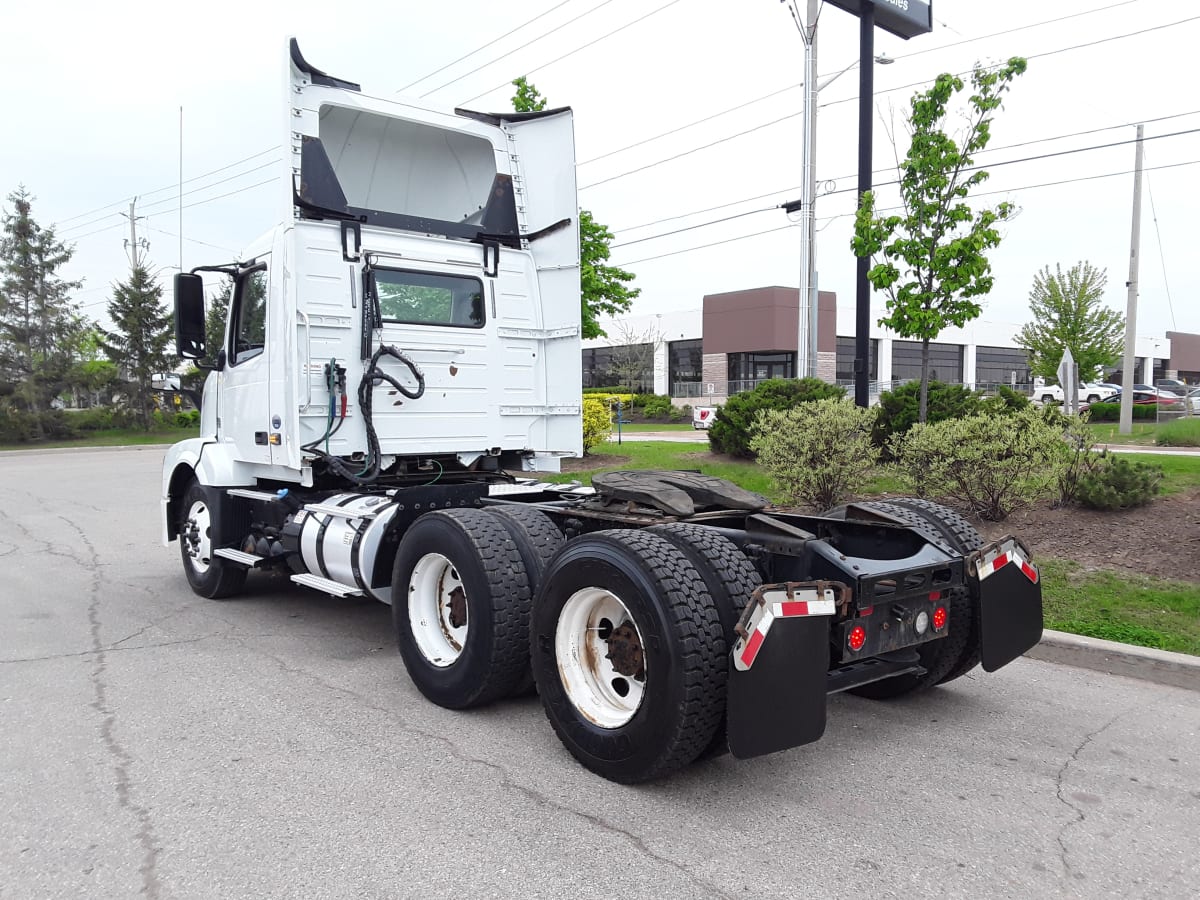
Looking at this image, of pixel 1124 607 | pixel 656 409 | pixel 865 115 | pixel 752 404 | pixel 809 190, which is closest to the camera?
pixel 1124 607

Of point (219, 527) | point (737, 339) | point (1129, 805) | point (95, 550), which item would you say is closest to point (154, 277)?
point (737, 339)

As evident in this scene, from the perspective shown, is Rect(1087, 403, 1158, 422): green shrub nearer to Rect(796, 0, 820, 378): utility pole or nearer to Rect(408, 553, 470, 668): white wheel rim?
Rect(796, 0, 820, 378): utility pole

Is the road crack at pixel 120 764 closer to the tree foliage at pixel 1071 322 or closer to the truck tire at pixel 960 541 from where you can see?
the truck tire at pixel 960 541

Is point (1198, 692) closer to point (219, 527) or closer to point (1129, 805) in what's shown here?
point (1129, 805)

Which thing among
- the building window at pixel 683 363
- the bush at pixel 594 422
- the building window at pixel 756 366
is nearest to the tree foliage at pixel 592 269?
the bush at pixel 594 422

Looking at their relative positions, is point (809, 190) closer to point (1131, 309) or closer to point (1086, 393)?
point (1131, 309)

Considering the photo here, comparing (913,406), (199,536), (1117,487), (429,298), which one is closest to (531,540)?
(429,298)

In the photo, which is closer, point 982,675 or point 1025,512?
point 982,675

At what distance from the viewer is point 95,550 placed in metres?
10.1

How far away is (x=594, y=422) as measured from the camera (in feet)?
52.9

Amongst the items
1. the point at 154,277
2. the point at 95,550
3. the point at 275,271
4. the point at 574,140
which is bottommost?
the point at 95,550

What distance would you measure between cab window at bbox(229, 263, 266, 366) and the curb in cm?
590

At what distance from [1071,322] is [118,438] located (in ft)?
142

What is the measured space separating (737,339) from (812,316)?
37204 mm
